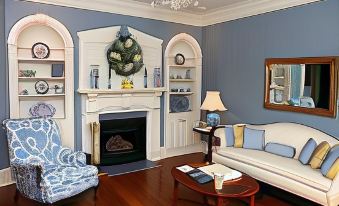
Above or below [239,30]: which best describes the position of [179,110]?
below

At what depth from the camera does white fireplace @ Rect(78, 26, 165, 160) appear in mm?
4465

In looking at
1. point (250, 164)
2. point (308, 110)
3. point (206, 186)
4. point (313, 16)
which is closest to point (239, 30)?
point (313, 16)

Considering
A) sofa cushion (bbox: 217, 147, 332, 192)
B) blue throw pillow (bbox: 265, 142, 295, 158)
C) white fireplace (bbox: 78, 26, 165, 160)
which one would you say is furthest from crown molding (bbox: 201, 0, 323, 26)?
sofa cushion (bbox: 217, 147, 332, 192)

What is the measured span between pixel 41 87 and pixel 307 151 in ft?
12.7

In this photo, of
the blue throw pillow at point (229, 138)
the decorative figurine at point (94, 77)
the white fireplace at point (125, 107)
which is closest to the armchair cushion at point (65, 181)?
the white fireplace at point (125, 107)

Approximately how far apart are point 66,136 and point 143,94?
1.48 metres

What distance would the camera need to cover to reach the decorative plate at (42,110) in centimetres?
432

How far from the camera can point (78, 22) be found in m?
4.38

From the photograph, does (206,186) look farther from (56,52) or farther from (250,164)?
(56,52)

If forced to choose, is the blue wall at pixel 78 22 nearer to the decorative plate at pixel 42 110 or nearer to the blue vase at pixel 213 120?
the decorative plate at pixel 42 110

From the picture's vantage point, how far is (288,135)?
4.07 meters

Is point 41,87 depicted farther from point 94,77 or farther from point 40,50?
point 94,77

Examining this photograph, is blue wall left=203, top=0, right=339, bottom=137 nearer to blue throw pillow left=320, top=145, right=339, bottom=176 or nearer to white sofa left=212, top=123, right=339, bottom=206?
white sofa left=212, top=123, right=339, bottom=206

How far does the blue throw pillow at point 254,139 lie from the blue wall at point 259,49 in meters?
0.38
